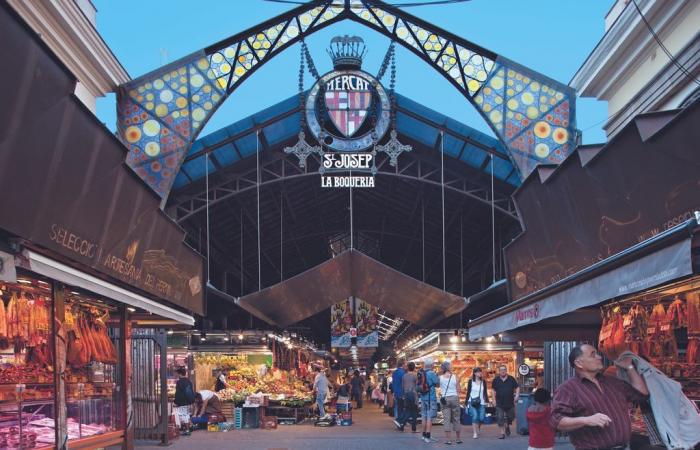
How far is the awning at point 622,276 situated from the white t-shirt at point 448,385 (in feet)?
24.2

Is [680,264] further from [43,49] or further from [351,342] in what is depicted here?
[351,342]

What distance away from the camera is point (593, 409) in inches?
196

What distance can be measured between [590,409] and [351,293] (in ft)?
51.3

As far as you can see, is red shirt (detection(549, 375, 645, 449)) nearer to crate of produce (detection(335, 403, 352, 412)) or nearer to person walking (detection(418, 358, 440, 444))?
person walking (detection(418, 358, 440, 444))

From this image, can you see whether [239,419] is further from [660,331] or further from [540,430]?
[660,331]

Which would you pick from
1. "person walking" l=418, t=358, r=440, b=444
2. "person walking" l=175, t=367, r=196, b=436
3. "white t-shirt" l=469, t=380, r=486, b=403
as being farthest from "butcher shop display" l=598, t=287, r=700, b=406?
"person walking" l=175, t=367, r=196, b=436

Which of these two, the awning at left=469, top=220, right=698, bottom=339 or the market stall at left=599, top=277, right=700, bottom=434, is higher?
the awning at left=469, top=220, right=698, bottom=339

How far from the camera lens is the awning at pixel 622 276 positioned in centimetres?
511

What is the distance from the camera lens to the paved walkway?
48.2 feet

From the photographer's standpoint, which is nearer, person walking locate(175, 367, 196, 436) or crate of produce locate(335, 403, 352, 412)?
person walking locate(175, 367, 196, 436)

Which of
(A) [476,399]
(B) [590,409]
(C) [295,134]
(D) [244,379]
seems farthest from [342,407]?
(B) [590,409]

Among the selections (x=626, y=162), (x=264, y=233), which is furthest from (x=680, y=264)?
(x=264, y=233)

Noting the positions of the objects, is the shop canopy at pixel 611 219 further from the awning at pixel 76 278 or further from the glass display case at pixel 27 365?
the glass display case at pixel 27 365

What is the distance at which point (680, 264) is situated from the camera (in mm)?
5047
